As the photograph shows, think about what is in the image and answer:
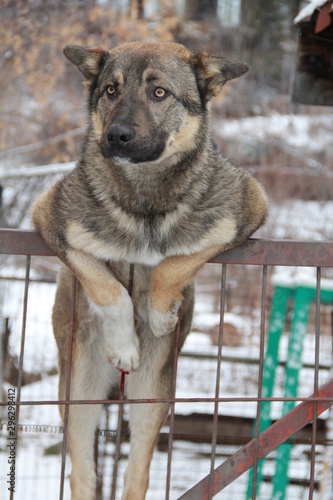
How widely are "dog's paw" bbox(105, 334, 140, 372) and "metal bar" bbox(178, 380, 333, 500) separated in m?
0.61

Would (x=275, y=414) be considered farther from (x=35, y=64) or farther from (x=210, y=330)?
(x=35, y=64)

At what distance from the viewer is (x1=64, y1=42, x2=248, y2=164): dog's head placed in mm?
2871

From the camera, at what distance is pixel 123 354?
10.1 feet

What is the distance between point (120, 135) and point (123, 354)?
1.01 metres

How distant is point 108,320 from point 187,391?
4.55 m

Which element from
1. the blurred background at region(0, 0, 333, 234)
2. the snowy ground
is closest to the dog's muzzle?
the snowy ground

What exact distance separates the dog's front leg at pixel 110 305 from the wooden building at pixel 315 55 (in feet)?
6.52

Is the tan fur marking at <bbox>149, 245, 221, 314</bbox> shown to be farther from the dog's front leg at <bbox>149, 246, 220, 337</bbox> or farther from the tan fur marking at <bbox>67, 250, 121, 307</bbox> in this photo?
the tan fur marking at <bbox>67, 250, 121, 307</bbox>

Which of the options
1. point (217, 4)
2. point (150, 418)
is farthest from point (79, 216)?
point (217, 4)

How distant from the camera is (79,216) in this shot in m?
3.11

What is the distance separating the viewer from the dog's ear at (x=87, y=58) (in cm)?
320

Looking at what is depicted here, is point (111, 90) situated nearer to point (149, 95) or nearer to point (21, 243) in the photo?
point (149, 95)

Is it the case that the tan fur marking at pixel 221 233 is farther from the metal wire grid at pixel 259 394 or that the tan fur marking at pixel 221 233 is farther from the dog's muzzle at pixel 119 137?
the dog's muzzle at pixel 119 137

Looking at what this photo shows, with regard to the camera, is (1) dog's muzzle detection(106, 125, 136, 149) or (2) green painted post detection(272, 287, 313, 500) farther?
(2) green painted post detection(272, 287, 313, 500)
